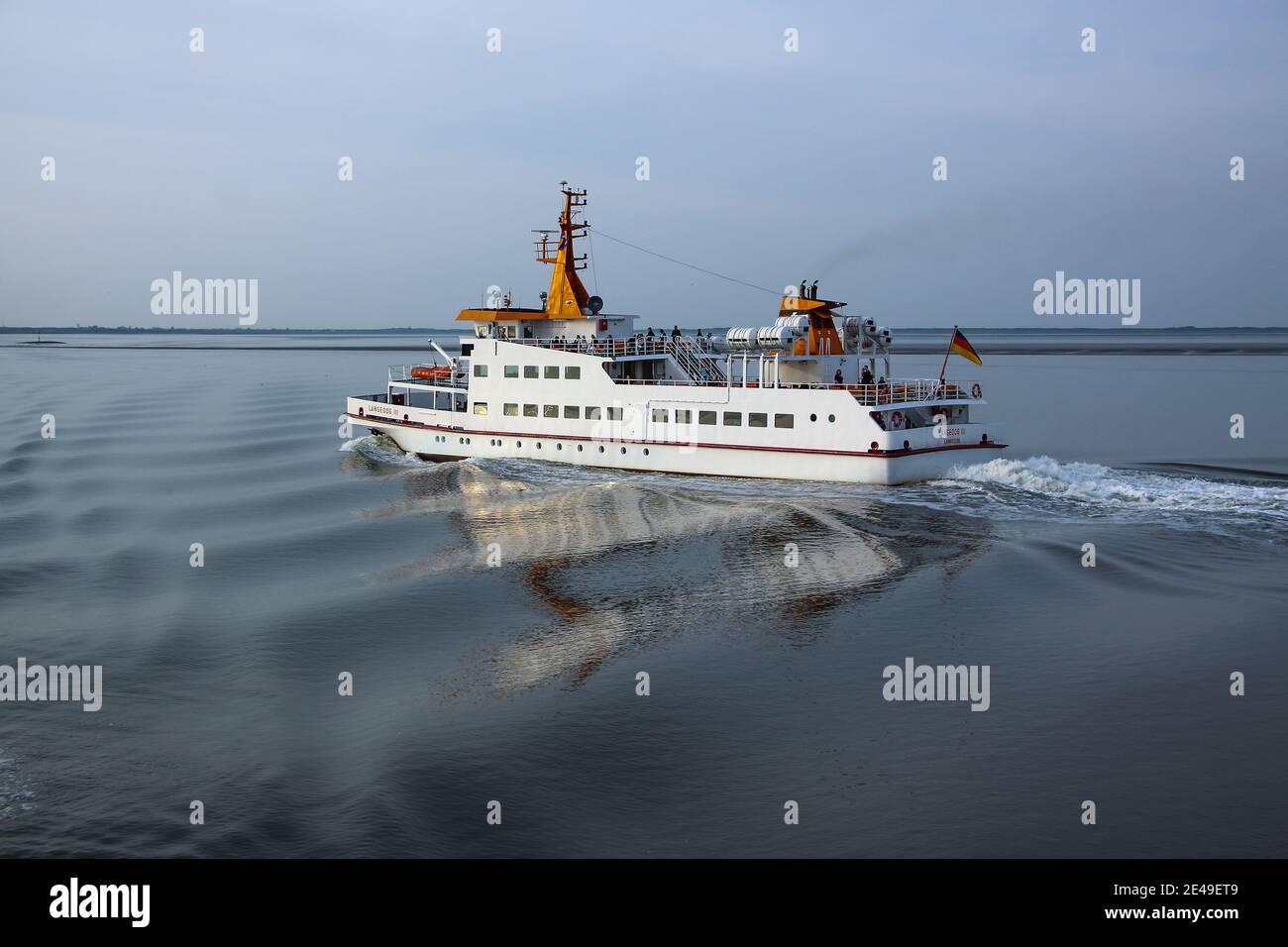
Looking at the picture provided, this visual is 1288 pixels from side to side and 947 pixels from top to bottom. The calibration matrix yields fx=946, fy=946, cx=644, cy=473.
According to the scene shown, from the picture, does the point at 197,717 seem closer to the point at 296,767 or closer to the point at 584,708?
the point at 296,767

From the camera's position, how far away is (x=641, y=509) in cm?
3178

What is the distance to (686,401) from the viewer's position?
36406mm

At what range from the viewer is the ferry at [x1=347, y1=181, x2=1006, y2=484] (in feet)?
111

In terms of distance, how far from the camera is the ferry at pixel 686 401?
33.8 meters

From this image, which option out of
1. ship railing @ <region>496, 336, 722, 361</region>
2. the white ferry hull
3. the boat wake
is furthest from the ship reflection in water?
ship railing @ <region>496, 336, 722, 361</region>

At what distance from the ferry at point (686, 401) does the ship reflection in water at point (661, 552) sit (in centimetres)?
133

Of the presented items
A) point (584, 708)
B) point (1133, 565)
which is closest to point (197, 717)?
point (584, 708)

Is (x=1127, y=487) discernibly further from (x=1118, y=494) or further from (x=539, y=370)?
(x=539, y=370)

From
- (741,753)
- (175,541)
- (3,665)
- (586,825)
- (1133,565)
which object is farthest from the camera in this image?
(175,541)

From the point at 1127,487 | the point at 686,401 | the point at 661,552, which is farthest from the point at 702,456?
the point at 1127,487

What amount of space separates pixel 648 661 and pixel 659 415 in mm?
19910

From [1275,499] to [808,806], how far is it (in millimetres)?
24259

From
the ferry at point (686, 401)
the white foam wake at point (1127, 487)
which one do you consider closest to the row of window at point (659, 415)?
the ferry at point (686, 401)

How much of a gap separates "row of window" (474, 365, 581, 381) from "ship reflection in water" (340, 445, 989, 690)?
425 cm
